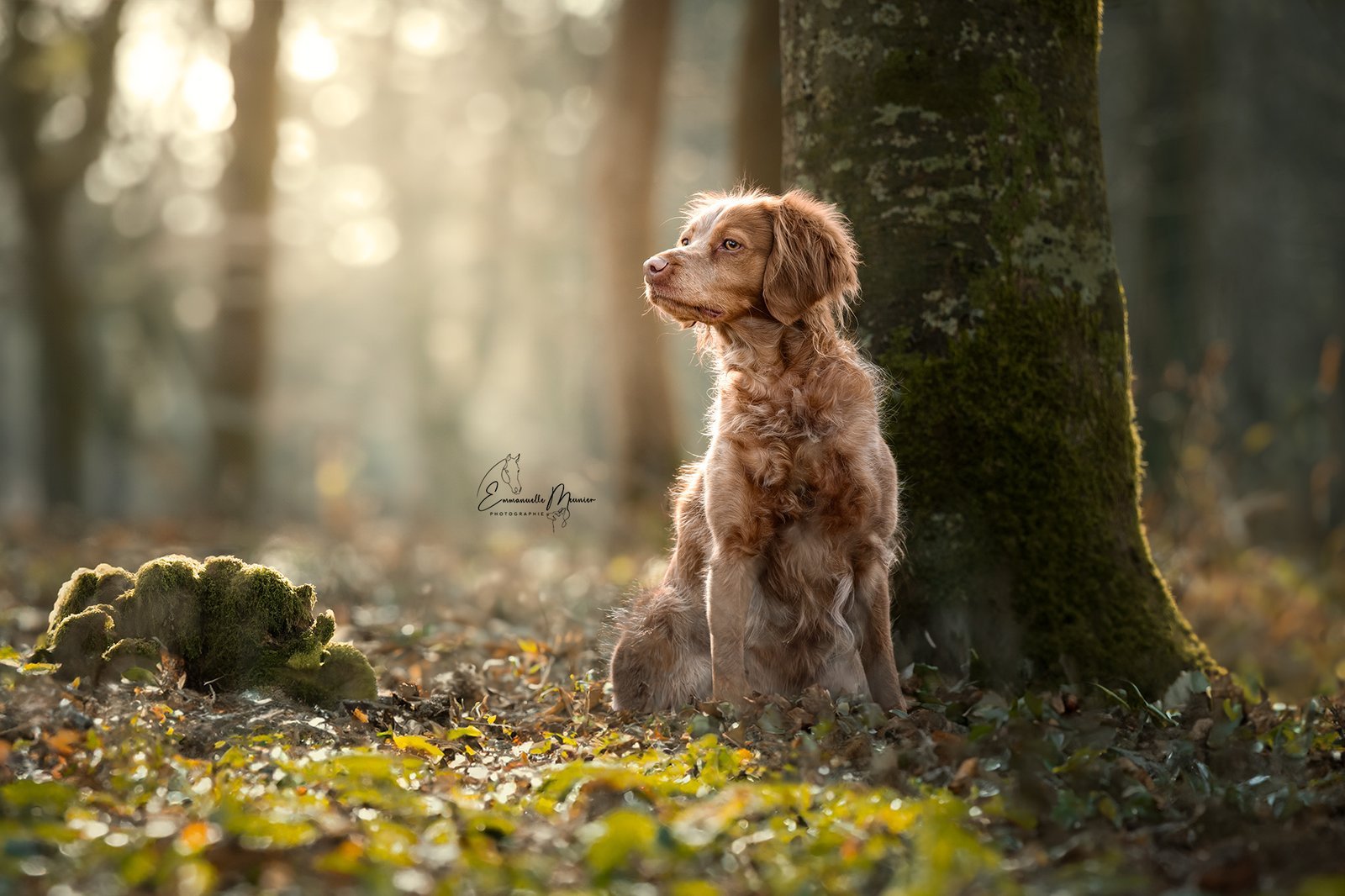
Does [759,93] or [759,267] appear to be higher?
[759,93]

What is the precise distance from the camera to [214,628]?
13.7 feet

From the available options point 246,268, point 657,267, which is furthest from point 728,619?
point 246,268

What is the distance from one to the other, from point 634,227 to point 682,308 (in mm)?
8595

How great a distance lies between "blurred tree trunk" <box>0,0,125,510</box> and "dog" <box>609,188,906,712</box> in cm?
1657

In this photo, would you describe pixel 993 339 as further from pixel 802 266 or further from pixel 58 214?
pixel 58 214

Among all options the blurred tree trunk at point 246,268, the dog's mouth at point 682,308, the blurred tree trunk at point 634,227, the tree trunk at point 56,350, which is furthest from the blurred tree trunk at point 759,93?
the tree trunk at point 56,350

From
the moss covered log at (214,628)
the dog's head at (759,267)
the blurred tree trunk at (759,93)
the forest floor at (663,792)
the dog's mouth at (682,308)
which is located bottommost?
the forest floor at (663,792)

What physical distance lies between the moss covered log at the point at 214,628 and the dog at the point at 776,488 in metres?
1.21

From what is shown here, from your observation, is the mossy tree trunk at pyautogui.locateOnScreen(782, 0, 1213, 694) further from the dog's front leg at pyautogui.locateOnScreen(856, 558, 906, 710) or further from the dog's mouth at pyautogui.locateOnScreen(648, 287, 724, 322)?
the dog's mouth at pyautogui.locateOnScreen(648, 287, 724, 322)

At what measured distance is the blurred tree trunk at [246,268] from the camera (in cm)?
1513

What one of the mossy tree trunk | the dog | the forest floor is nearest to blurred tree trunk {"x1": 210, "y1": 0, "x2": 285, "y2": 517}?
the forest floor

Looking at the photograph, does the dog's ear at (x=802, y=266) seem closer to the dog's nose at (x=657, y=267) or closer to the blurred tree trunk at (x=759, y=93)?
the dog's nose at (x=657, y=267)

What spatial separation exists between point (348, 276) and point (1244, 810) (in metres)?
41.0

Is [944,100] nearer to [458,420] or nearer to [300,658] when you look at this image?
[300,658]
